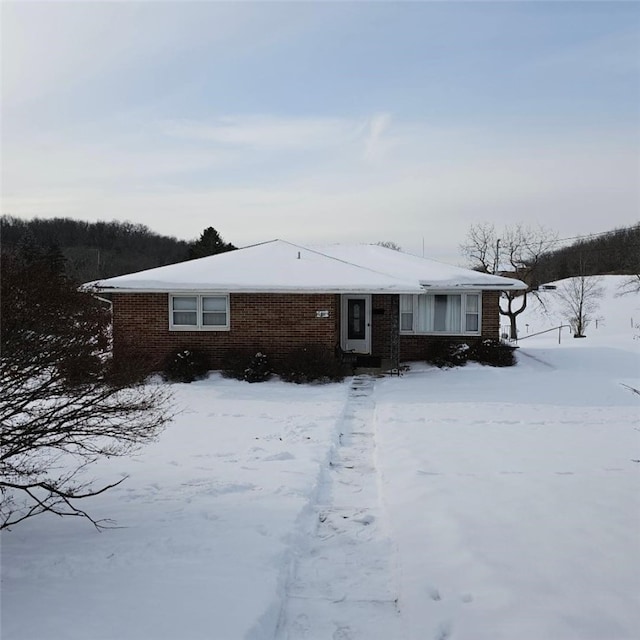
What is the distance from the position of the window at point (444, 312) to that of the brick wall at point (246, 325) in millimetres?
3172

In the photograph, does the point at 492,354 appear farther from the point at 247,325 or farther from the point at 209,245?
the point at 209,245

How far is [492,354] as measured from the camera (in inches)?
637

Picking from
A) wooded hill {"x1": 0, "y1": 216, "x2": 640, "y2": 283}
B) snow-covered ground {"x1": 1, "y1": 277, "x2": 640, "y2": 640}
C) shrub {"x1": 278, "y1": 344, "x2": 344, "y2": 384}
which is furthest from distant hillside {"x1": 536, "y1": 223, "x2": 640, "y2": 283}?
snow-covered ground {"x1": 1, "y1": 277, "x2": 640, "y2": 640}

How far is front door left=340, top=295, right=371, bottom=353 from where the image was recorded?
56.5 feet

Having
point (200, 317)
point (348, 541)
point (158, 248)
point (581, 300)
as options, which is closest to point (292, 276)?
point (200, 317)

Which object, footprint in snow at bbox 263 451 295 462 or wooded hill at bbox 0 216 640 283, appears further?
wooded hill at bbox 0 216 640 283

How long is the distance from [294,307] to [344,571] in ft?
35.4

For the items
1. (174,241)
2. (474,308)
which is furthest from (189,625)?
(174,241)


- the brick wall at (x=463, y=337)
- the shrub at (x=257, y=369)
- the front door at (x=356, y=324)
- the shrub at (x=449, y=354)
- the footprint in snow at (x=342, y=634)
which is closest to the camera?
the footprint in snow at (x=342, y=634)

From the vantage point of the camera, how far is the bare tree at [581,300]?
40.8 meters

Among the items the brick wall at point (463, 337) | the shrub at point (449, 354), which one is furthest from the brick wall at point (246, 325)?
the shrub at point (449, 354)

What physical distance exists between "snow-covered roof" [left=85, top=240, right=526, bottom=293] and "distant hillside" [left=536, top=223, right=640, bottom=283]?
40206mm

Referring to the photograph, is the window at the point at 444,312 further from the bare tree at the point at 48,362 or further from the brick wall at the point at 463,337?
the bare tree at the point at 48,362

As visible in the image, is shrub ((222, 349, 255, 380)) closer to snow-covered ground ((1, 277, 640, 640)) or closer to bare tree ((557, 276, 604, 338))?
snow-covered ground ((1, 277, 640, 640))
